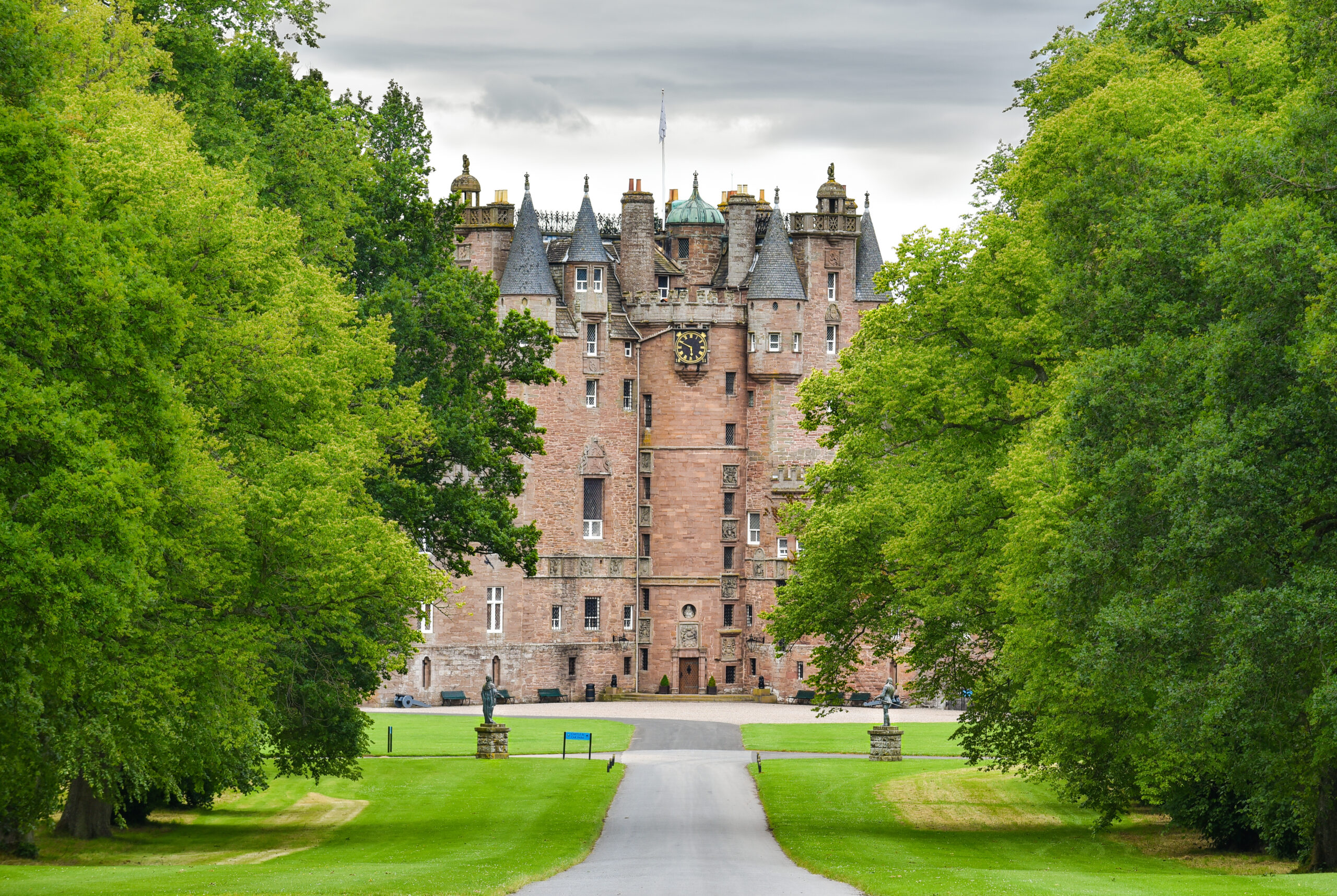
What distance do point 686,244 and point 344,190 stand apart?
178ft

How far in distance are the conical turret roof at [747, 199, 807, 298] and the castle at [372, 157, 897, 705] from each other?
3.4 inches

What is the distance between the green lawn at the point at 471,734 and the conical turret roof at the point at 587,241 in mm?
24257

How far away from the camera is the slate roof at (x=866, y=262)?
8662 cm

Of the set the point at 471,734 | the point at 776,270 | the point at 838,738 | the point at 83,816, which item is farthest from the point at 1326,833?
the point at 776,270

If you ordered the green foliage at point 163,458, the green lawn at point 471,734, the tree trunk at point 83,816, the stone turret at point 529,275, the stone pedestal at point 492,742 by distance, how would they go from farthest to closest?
the stone turret at point 529,275
the green lawn at point 471,734
the stone pedestal at point 492,742
the tree trunk at point 83,816
the green foliage at point 163,458

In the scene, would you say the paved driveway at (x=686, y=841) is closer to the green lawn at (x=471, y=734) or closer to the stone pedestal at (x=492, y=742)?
the green lawn at (x=471, y=734)

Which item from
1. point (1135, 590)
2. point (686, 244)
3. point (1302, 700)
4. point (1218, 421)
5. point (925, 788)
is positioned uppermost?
point (686, 244)

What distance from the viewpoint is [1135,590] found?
82.7ft

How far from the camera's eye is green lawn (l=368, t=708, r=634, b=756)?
2226 inches

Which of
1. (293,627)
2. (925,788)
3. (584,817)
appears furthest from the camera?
(925,788)

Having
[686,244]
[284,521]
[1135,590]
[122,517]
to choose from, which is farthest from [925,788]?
[686,244]

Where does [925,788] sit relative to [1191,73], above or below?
below

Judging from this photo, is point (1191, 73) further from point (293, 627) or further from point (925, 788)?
point (925, 788)

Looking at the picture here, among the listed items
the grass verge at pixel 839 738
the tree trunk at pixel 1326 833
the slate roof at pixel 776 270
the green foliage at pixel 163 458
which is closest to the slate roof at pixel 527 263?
the slate roof at pixel 776 270
